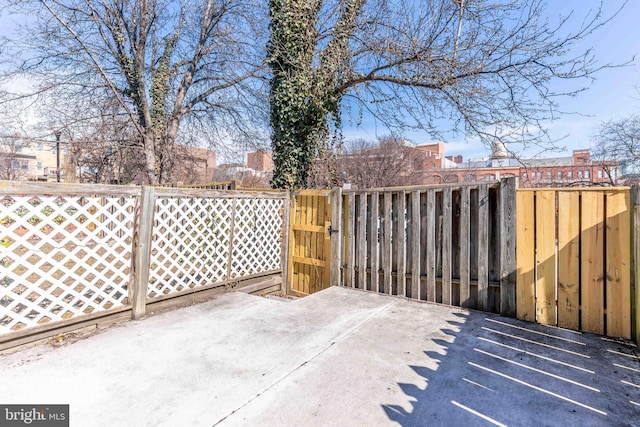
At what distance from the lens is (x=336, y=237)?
15.5 ft

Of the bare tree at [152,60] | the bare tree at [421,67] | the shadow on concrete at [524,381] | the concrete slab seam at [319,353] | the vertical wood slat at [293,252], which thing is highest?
the bare tree at [152,60]

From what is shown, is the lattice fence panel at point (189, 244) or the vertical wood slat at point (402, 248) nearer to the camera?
the lattice fence panel at point (189, 244)

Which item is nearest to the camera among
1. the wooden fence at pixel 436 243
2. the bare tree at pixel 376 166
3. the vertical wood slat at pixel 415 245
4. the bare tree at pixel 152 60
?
the wooden fence at pixel 436 243

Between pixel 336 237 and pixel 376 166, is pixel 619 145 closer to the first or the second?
pixel 376 166

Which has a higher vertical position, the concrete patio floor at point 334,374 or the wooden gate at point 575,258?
the wooden gate at point 575,258

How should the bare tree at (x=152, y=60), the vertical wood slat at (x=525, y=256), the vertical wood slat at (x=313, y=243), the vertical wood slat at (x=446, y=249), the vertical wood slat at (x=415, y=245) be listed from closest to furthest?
the vertical wood slat at (x=525, y=256) < the vertical wood slat at (x=446, y=249) < the vertical wood slat at (x=415, y=245) < the vertical wood slat at (x=313, y=243) < the bare tree at (x=152, y=60)

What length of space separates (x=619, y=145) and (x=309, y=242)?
18.0 metres

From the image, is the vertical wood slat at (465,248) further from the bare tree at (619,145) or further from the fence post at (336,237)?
the bare tree at (619,145)

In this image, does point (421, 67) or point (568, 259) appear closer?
point (568, 259)

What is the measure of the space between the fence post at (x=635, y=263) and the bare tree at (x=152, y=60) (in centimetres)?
841

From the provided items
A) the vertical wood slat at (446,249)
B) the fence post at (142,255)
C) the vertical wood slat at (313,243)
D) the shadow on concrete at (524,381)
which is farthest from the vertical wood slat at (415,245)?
the fence post at (142,255)

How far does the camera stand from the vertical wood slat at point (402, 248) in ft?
13.4

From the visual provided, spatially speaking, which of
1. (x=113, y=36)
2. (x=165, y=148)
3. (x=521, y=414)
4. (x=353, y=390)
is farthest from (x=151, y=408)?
(x=113, y=36)

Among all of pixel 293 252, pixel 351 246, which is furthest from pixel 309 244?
pixel 351 246
